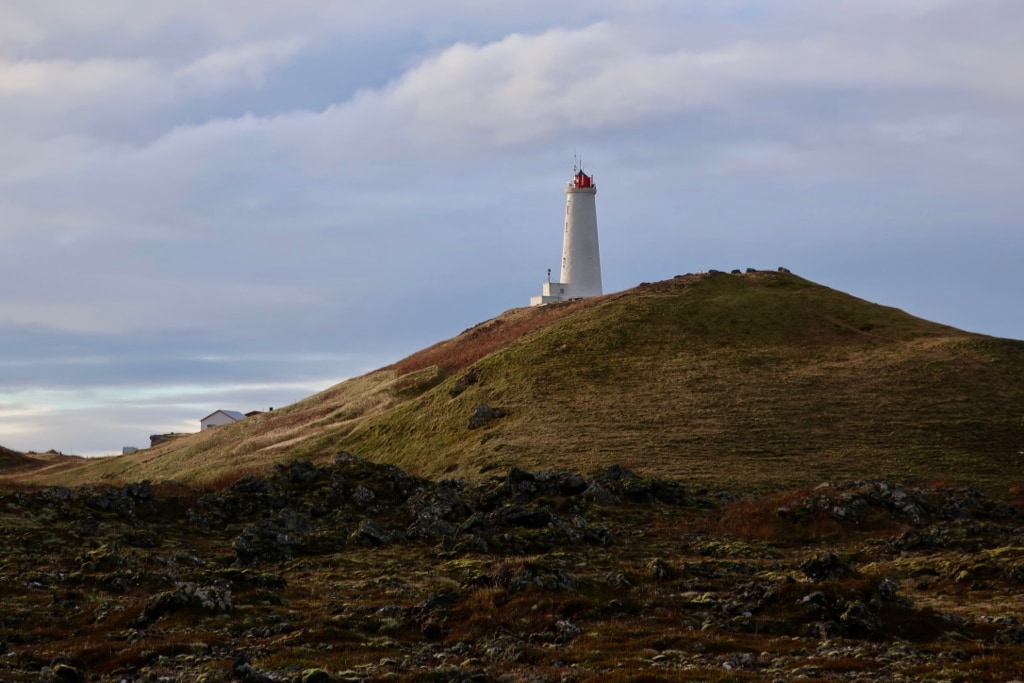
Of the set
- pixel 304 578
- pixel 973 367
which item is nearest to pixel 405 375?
pixel 973 367

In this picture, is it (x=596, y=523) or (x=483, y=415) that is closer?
(x=596, y=523)

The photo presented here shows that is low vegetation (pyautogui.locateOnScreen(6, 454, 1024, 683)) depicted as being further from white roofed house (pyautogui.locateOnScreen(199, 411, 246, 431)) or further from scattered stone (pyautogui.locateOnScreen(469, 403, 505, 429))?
white roofed house (pyautogui.locateOnScreen(199, 411, 246, 431))

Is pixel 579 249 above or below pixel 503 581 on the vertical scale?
above

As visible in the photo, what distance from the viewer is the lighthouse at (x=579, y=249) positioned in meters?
131

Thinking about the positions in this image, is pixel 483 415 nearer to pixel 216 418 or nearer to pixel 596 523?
pixel 596 523

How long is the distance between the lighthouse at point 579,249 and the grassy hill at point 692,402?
623 inches

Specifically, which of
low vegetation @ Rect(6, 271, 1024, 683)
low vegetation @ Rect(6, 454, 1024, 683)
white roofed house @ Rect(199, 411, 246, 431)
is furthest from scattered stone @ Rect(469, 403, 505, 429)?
white roofed house @ Rect(199, 411, 246, 431)

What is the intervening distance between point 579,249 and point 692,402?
54.8 metres

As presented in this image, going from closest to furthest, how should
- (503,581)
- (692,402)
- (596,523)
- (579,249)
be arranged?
(503,581) < (596,523) < (692,402) < (579,249)

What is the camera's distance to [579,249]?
131750 millimetres

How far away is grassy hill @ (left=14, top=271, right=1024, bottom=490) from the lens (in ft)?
223

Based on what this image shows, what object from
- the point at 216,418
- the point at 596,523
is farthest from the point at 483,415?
the point at 216,418

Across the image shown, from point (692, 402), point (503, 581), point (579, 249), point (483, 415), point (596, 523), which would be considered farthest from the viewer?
point (579, 249)

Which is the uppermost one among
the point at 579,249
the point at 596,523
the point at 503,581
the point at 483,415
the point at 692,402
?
the point at 579,249
